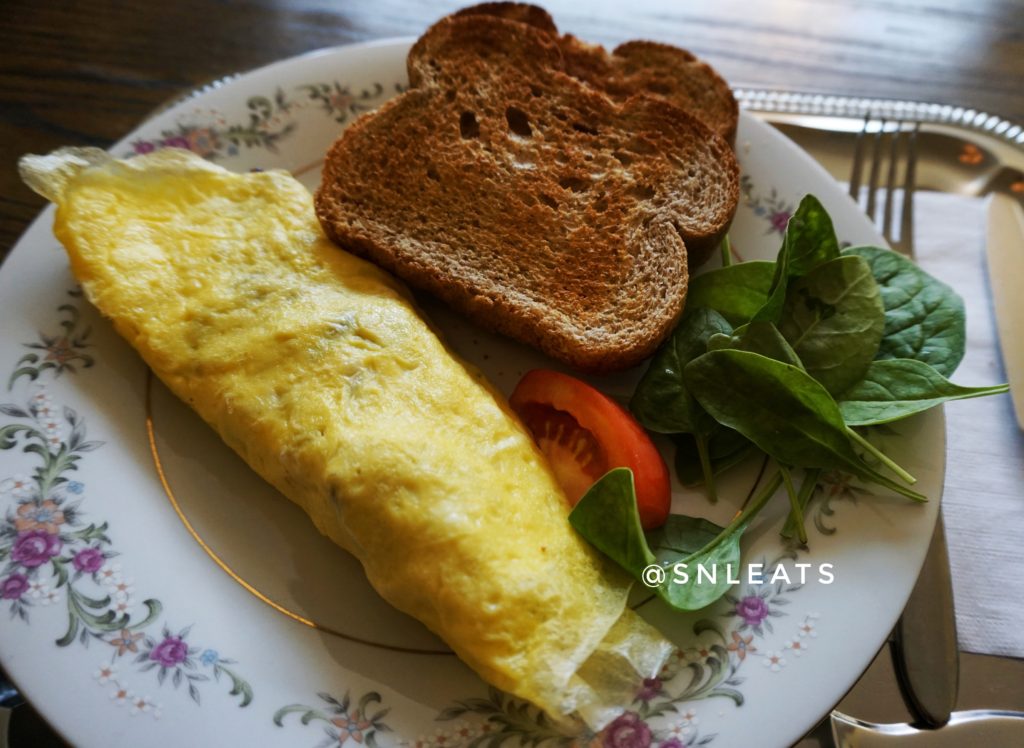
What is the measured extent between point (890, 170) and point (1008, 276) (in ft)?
1.72

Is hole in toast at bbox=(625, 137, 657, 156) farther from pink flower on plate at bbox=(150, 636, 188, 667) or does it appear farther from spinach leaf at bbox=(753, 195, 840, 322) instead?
pink flower on plate at bbox=(150, 636, 188, 667)

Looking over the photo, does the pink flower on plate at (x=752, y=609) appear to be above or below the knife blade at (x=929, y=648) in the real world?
above

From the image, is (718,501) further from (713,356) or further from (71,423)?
(71,423)

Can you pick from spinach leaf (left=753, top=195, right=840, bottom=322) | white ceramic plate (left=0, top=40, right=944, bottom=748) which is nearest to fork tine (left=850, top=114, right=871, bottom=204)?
white ceramic plate (left=0, top=40, right=944, bottom=748)

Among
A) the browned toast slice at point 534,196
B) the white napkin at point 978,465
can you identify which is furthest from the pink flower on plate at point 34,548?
the white napkin at point 978,465

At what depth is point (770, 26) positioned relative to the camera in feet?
11.2

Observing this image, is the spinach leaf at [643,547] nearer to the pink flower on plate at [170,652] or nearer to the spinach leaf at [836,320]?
the spinach leaf at [836,320]

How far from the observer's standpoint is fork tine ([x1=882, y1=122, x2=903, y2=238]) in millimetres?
2592

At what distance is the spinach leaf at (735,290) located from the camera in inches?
83.3

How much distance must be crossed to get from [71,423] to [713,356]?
5.44 feet

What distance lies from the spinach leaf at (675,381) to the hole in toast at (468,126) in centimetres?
89

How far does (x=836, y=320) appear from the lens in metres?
1.98

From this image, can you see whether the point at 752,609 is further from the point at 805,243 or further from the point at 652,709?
the point at 805,243

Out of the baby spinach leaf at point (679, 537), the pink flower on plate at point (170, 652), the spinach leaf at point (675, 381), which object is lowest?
the pink flower on plate at point (170, 652)
